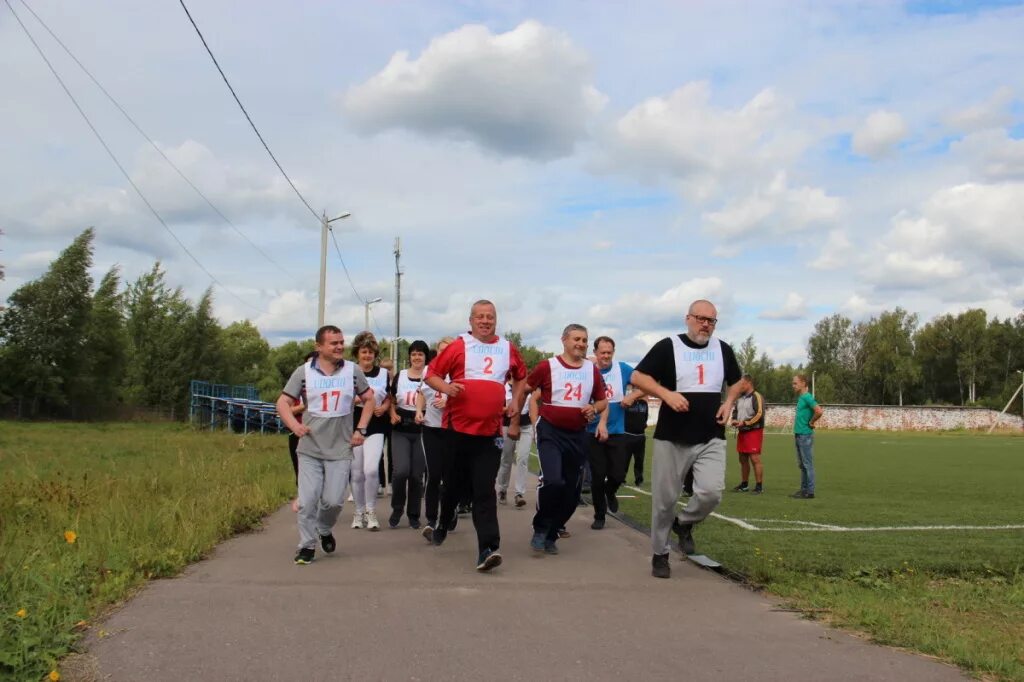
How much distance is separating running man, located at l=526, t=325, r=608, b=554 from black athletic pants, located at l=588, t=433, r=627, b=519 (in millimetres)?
1775

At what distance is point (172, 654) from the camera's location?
4.42m

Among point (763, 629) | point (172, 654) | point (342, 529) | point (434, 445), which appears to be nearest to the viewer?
point (172, 654)

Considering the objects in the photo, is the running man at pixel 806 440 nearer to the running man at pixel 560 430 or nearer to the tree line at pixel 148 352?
the running man at pixel 560 430

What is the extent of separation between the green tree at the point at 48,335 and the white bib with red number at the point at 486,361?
54253mm

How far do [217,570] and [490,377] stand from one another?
2.50 m

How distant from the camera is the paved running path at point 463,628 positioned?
429 centimetres

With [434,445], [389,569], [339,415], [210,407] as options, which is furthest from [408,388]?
[210,407]

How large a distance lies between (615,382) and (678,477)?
3291 mm

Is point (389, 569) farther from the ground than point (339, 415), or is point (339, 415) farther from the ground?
point (339, 415)

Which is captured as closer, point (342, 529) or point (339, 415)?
point (339, 415)

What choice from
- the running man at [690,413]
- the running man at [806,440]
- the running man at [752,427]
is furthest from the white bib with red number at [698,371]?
the running man at [752,427]

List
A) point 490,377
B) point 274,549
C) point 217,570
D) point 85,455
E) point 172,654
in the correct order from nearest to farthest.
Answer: point 172,654 < point 217,570 < point 490,377 < point 274,549 < point 85,455

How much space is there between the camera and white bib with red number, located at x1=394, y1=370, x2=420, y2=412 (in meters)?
9.66

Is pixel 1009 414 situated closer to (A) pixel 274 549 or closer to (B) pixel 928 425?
(B) pixel 928 425
